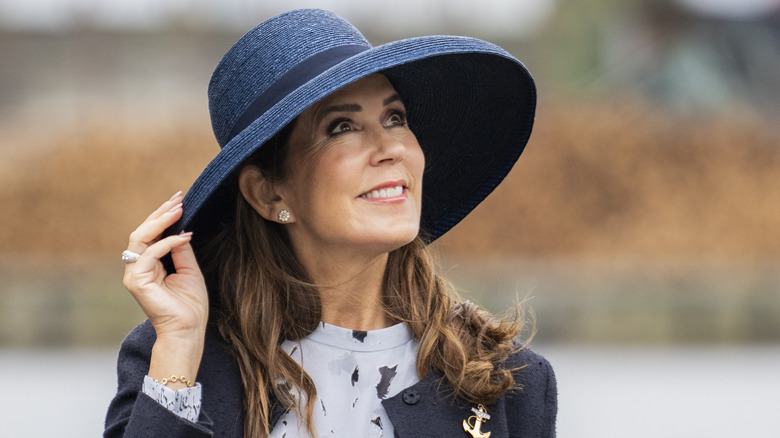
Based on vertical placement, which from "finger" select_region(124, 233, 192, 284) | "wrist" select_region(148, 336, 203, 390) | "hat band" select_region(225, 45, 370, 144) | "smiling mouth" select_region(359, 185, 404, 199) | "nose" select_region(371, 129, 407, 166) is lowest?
"wrist" select_region(148, 336, 203, 390)

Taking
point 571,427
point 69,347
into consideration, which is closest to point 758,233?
point 571,427

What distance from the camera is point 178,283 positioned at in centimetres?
252

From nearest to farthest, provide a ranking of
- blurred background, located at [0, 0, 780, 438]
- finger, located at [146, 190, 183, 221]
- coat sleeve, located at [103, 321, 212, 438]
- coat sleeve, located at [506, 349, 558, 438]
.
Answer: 1. coat sleeve, located at [103, 321, 212, 438]
2. finger, located at [146, 190, 183, 221]
3. coat sleeve, located at [506, 349, 558, 438]
4. blurred background, located at [0, 0, 780, 438]

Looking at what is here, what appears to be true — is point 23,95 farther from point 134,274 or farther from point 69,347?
point 134,274

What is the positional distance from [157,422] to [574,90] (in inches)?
419

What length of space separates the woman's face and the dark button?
35 cm

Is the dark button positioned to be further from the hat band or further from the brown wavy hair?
the hat band

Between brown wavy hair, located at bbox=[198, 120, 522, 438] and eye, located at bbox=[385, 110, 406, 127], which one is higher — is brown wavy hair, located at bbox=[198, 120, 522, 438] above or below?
below

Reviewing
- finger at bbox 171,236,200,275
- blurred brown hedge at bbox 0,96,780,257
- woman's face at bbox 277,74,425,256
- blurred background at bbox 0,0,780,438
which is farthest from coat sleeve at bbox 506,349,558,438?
blurred brown hedge at bbox 0,96,780,257

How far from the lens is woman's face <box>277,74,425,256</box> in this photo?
2.53m

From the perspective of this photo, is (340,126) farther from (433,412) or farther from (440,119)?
(433,412)

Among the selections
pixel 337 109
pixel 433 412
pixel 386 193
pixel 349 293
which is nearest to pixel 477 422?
pixel 433 412

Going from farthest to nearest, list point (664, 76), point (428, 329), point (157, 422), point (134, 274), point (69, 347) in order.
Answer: point (664, 76), point (69, 347), point (428, 329), point (134, 274), point (157, 422)

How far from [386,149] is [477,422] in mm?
687
